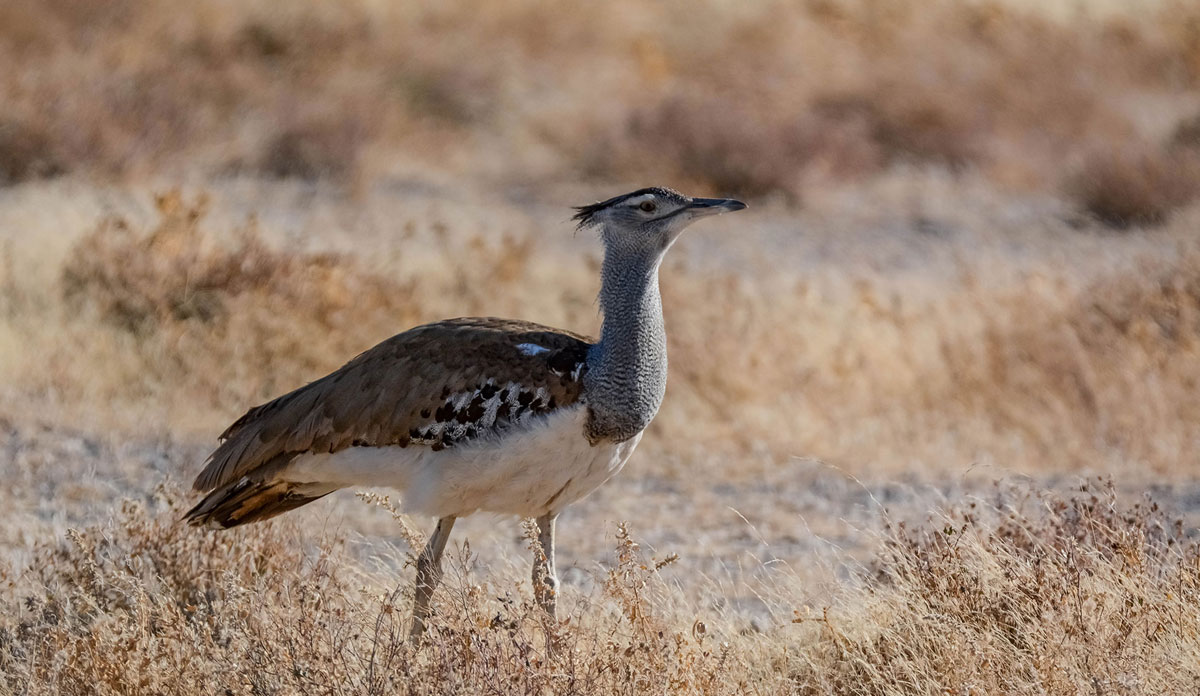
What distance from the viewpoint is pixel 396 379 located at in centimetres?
484

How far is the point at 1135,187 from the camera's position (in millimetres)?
15117

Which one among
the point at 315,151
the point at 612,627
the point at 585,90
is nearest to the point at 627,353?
the point at 612,627

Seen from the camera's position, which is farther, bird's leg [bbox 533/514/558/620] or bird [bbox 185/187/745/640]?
bird [bbox 185/187/745/640]

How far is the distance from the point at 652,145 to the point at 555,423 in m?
12.7

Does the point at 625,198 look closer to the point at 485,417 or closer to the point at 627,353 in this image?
the point at 627,353

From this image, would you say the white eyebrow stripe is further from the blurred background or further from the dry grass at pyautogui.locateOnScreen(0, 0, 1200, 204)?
the dry grass at pyautogui.locateOnScreen(0, 0, 1200, 204)

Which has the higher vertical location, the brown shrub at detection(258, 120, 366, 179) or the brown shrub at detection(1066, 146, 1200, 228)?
the brown shrub at detection(258, 120, 366, 179)

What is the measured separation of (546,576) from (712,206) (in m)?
1.28

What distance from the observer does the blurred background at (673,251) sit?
8242mm

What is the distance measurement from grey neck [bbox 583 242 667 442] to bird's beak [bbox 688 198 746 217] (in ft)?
0.57

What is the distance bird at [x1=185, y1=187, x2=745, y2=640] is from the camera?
4.53 metres

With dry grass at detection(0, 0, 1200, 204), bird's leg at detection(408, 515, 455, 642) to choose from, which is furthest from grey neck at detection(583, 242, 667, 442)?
dry grass at detection(0, 0, 1200, 204)

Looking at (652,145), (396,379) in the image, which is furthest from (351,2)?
(396,379)

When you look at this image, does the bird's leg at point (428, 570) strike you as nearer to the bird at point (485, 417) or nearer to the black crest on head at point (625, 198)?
the bird at point (485, 417)
